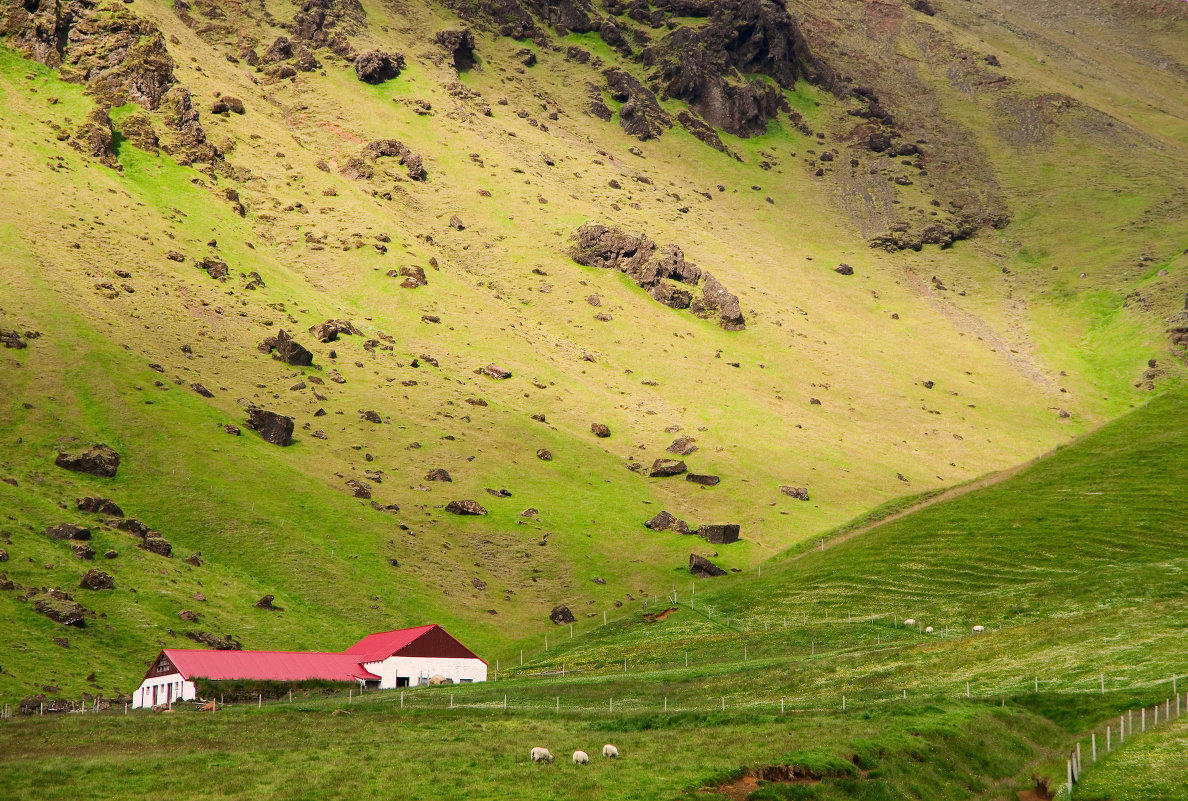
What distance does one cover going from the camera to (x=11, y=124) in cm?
19125

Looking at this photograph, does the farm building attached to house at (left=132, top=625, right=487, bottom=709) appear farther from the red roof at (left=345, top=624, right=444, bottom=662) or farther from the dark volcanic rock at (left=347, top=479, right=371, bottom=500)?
the dark volcanic rock at (left=347, top=479, right=371, bottom=500)

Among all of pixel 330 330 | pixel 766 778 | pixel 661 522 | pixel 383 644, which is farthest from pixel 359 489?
pixel 766 778

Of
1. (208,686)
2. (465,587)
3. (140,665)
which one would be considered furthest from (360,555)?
(208,686)

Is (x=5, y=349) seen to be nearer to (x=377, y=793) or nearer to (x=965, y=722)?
(x=377, y=793)

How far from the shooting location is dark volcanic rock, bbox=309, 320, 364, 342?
176 m

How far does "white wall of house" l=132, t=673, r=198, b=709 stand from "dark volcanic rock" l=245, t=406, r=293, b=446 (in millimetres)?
59715

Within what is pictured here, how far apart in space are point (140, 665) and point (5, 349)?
64.4 metres

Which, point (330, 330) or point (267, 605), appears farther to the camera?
point (330, 330)

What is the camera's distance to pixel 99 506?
113875 mm

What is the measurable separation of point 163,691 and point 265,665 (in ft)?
26.0

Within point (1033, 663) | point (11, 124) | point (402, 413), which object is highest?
point (11, 124)

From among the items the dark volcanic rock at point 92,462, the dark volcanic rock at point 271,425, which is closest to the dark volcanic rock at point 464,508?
the dark volcanic rock at point 271,425

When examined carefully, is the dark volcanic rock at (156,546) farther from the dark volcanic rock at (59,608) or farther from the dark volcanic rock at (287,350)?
the dark volcanic rock at (287,350)

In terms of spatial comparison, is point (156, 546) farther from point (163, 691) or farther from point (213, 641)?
point (163, 691)
